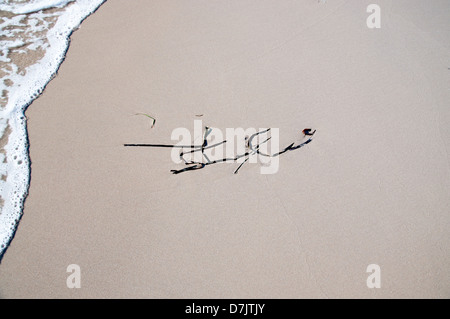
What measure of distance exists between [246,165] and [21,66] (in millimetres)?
2293

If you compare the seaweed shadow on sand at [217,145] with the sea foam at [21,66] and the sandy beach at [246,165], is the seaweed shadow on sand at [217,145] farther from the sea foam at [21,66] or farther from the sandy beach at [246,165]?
the sea foam at [21,66]

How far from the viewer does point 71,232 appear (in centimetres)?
186

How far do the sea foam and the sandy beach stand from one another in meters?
0.09

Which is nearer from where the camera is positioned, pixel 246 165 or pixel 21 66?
pixel 246 165

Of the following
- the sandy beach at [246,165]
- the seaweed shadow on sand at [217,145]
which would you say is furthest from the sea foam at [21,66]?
the seaweed shadow on sand at [217,145]

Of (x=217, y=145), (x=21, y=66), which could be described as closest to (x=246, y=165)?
(x=217, y=145)

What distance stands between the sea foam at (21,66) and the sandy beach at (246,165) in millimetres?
89

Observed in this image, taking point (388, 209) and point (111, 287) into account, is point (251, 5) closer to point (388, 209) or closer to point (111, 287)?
point (388, 209)

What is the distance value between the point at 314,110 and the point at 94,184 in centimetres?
178

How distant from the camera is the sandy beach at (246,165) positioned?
1775mm

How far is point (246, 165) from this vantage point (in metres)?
2.14

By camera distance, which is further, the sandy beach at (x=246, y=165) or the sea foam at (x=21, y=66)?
the sea foam at (x=21, y=66)

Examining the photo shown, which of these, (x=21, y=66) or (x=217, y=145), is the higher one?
(x=21, y=66)

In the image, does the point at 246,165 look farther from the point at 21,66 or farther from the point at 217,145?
the point at 21,66
